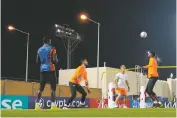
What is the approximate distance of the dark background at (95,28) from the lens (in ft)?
131

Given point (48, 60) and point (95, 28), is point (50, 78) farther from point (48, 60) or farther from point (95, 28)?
point (95, 28)

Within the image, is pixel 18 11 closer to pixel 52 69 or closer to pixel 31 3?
pixel 31 3

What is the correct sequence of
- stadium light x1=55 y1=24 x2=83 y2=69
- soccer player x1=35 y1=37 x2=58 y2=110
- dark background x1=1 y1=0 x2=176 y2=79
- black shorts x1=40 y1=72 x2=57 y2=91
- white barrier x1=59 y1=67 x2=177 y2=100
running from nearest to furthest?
soccer player x1=35 y1=37 x2=58 y2=110 → black shorts x1=40 y1=72 x2=57 y2=91 → white barrier x1=59 y1=67 x2=177 y2=100 → dark background x1=1 y1=0 x2=176 y2=79 → stadium light x1=55 y1=24 x2=83 y2=69

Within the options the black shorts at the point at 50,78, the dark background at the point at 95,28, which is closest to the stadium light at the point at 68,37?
the dark background at the point at 95,28

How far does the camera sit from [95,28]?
45219 millimetres

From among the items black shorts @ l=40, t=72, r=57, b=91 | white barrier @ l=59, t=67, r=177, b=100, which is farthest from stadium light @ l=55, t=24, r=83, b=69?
black shorts @ l=40, t=72, r=57, b=91

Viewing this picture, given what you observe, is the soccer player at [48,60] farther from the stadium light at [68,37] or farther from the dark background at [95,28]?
the stadium light at [68,37]

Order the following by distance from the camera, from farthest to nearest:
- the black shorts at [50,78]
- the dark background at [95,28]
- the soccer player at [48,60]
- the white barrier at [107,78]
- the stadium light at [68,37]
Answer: the stadium light at [68,37] → the dark background at [95,28] → the white barrier at [107,78] → the black shorts at [50,78] → the soccer player at [48,60]

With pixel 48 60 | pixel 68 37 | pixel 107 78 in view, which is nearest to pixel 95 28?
pixel 68 37

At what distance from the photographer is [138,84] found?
39.2 meters

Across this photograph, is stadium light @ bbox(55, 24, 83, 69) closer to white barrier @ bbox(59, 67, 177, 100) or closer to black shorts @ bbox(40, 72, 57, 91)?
white barrier @ bbox(59, 67, 177, 100)

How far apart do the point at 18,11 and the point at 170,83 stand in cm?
2050

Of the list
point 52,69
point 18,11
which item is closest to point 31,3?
point 18,11

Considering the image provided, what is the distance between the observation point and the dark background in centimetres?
3997
